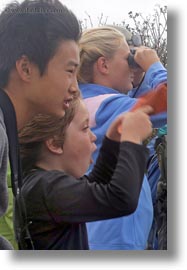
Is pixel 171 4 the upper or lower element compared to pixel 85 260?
upper

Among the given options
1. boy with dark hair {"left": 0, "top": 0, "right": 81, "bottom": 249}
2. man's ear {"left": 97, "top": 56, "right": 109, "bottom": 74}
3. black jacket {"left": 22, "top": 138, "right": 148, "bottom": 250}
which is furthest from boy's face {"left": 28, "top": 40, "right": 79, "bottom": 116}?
→ black jacket {"left": 22, "top": 138, "right": 148, "bottom": 250}

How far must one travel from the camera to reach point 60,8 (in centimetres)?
373

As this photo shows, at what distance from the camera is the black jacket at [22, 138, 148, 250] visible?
12.1 ft

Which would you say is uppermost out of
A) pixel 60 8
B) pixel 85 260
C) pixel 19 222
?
pixel 60 8

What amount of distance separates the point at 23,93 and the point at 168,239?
120 centimetres

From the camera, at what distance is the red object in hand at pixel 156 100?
12.2 feet

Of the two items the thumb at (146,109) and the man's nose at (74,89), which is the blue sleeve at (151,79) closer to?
the thumb at (146,109)

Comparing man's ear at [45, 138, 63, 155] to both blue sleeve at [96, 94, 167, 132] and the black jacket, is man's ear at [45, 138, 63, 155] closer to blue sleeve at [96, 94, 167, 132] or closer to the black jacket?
the black jacket

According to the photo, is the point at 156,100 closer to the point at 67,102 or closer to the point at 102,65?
the point at 102,65

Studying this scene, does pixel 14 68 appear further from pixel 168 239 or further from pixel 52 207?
pixel 168 239

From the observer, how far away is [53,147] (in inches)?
147

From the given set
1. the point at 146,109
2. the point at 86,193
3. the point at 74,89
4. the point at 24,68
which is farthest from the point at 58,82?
the point at 86,193

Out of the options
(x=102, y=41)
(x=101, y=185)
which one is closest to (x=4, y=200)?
(x=101, y=185)

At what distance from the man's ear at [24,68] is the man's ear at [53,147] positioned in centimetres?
38
